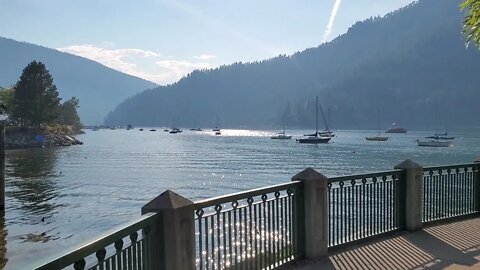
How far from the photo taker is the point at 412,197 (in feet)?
31.0

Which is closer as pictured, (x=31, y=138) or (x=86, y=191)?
(x=86, y=191)

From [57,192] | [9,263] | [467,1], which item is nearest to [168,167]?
[57,192]

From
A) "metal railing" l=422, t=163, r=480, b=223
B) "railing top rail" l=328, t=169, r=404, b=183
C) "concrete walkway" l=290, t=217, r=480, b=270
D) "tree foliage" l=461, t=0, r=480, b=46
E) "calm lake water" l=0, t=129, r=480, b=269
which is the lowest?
"calm lake water" l=0, t=129, r=480, b=269

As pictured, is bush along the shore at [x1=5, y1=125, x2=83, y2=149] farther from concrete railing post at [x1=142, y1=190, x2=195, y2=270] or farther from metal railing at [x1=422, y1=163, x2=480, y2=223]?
concrete railing post at [x1=142, y1=190, x2=195, y2=270]

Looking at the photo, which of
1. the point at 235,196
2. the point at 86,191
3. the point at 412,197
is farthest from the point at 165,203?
the point at 86,191

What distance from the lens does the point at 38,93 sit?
103062mm

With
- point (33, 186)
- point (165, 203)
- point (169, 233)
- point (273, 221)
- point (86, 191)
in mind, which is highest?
point (165, 203)

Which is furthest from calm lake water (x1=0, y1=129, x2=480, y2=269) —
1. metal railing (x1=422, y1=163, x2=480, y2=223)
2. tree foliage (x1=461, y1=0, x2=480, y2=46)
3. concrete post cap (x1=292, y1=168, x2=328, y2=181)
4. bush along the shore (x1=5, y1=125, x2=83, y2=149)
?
bush along the shore (x1=5, y1=125, x2=83, y2=149)

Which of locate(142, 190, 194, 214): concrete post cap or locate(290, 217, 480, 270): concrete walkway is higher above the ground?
locate(142, 190, 194, 214): concrete post cap

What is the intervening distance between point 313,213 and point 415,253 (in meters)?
2.01

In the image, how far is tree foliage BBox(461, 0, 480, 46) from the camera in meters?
7.27

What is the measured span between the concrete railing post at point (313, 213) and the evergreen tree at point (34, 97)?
105295 mm

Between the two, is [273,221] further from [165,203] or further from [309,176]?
[165,203]

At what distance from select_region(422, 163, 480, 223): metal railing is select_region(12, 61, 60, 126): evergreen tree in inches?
4084
